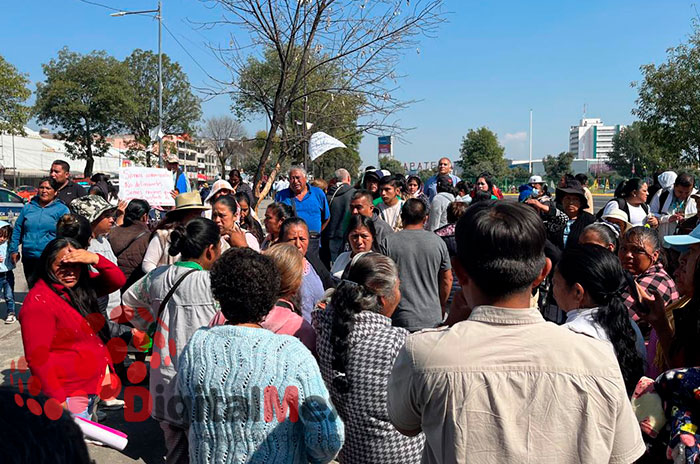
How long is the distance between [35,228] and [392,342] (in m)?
6.25

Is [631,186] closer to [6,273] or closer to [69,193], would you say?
[69,193]

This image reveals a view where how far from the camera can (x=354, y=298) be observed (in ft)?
9.22

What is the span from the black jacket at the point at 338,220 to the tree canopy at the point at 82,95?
47.2m

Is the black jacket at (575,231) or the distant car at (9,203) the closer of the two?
the black jacket at (575,231)

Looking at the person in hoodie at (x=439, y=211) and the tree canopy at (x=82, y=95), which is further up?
the tree canopy at (x=82, y=95)

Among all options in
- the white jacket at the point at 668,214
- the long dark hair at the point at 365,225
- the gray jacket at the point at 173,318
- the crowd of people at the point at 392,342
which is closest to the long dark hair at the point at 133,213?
the crowd of people at the point at 392,342

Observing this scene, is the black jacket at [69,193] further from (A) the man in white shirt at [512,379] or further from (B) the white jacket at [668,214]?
(B) the white jacket at [668,214]

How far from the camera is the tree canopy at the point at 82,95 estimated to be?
49.2 meters

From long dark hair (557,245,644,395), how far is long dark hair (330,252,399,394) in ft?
3.08

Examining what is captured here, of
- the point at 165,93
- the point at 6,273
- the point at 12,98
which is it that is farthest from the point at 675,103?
the point at 165,93

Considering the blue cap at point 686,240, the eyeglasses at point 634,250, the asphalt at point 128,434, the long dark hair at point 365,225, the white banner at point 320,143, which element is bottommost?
the asphalt at point 128,434

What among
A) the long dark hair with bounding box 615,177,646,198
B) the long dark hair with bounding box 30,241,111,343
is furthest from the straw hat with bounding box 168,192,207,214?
the long dark hair with bounding box 615,177,646,198

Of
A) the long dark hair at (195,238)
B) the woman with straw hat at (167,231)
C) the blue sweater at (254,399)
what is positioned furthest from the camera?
the woman with straw hat at (167,231)

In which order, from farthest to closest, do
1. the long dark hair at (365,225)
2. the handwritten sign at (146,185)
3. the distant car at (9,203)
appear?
the distant car at (9,203) → the handwritten sign at (146,185) → the long dark hair at (365,225)
